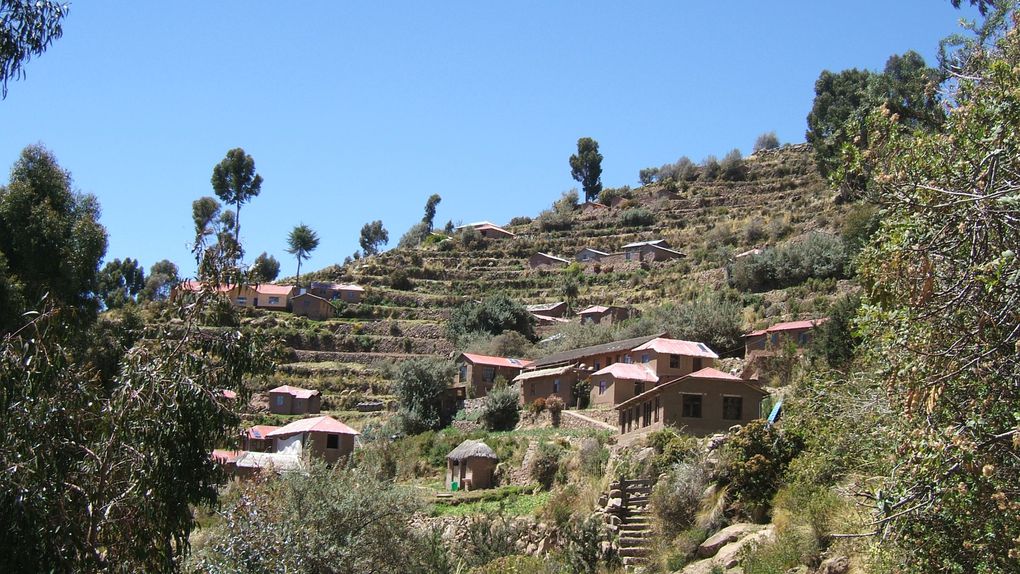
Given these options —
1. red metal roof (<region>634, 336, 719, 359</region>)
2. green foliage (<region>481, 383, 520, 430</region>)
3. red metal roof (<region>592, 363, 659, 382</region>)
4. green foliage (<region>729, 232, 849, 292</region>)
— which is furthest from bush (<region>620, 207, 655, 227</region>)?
red metal roof (<region>592, 363, 659, 382</region>)

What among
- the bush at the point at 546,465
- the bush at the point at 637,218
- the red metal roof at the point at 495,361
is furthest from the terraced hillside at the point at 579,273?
the bush at the point at 546,465

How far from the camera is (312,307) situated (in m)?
82.1

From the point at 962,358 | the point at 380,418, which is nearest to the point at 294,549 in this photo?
the point at 962,358

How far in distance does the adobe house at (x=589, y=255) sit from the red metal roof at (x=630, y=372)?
4340 centimetres

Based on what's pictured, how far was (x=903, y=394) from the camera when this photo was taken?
13008 millimetres

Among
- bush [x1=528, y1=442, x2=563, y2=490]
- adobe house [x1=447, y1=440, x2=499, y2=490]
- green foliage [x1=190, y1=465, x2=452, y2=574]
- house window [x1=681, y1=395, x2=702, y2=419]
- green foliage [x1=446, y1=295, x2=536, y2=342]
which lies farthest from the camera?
green foliage [x1=446, y1=295, x2=536, y2=342]

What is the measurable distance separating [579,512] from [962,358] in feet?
70.8

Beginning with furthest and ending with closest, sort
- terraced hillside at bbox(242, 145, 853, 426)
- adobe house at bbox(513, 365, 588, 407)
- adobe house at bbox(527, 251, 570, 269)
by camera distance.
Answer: adobe house at bbox(527, 251, 570, 269) → terraced hillside at bbox(242, 145, 853, 426) → adobe house at bbox(513, 365, 588, 407)

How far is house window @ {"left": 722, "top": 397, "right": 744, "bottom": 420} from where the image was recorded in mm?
38281

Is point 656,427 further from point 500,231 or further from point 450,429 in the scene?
point 500,231

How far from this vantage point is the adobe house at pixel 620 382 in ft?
150

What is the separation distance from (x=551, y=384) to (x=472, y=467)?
10.5 meters

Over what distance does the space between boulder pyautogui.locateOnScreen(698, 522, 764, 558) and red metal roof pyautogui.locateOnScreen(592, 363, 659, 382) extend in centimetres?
2108

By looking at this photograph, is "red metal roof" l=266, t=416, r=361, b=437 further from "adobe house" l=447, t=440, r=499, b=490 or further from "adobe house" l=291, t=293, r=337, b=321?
"adobe house" l=291, t=293, r=337, b=321
